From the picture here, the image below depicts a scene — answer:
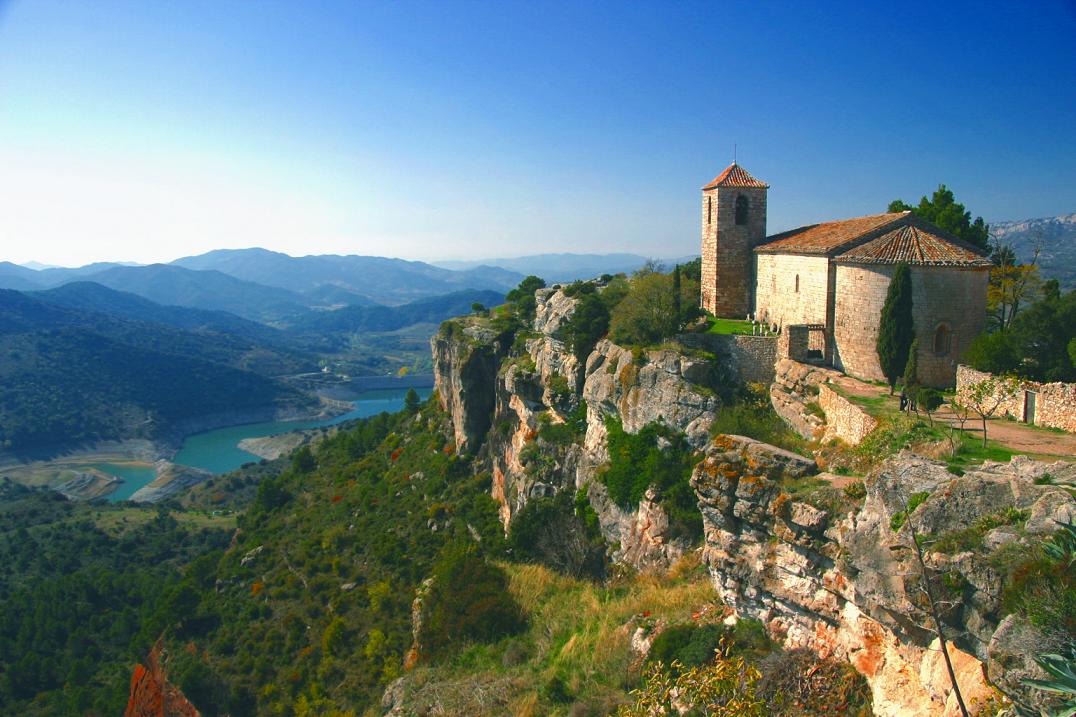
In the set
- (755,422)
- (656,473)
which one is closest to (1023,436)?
(755,422)

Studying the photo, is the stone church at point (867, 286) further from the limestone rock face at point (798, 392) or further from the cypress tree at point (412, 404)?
the cypress tree at point (412, 404)

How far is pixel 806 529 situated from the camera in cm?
1373

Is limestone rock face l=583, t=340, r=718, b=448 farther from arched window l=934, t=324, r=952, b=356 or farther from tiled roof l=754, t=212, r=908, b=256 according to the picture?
arched window l=934, t=324, r=952, b=356

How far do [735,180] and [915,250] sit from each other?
30.3 ft

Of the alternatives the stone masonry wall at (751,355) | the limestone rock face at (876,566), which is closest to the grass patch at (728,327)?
the stone masonry wall at (751,355)

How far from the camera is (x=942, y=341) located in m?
20.1

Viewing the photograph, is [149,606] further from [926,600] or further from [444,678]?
[926,600]

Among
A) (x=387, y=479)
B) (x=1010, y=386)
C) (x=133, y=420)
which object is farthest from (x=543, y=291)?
(x=133, y=420)

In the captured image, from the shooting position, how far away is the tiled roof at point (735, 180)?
27.3 metres

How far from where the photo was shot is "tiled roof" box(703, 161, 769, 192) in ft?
89.7

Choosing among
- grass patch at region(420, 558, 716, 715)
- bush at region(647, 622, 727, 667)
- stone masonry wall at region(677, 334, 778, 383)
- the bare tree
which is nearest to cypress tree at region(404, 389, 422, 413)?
grass patch at region(420, 558, 716, 715)

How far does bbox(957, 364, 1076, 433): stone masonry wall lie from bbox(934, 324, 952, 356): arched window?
3.85m

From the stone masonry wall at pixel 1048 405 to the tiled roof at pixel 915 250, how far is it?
4.96 meters

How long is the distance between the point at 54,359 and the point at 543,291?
124018 millimetres
